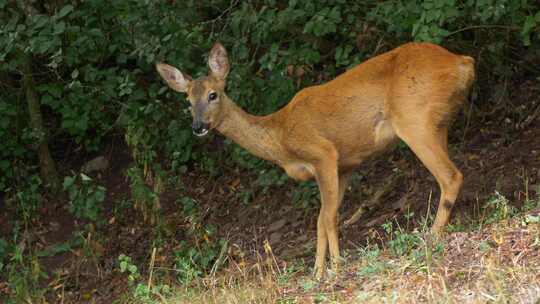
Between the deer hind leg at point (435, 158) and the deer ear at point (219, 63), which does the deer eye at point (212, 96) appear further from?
the deer hind leg at point (435, 158)

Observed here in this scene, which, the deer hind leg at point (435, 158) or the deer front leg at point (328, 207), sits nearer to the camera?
the deer hind leg at point (435, 158)

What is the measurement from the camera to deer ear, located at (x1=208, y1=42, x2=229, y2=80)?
8.23m

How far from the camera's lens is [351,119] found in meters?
7.63

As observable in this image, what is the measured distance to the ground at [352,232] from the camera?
5.36 metres

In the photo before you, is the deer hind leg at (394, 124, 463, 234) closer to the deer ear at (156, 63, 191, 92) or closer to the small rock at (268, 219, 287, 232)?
the deer ear at (156, 63, 191, 92)

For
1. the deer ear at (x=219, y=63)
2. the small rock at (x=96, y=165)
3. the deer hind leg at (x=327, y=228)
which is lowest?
the small rock at (x=96, y=165)

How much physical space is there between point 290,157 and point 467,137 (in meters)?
2.36

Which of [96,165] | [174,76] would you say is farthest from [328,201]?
[96,165]

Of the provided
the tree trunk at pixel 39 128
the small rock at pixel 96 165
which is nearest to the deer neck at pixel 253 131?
the tree trunk at pixel 39 128

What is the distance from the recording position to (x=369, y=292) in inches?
210

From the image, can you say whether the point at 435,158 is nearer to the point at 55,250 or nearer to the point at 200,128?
the point at 200,128

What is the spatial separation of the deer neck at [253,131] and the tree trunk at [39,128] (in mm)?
2958

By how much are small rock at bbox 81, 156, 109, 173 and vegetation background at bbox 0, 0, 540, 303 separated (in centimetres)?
2

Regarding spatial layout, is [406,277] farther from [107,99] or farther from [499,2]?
[107,99]
